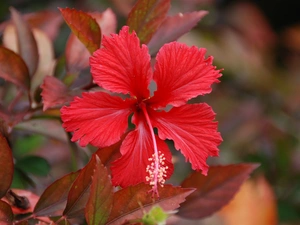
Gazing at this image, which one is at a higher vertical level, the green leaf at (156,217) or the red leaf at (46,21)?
the green leaf at (156,217)

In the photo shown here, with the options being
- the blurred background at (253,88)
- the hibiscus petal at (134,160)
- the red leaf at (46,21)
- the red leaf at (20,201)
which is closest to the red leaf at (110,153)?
the hibiscus petal at (134,160)

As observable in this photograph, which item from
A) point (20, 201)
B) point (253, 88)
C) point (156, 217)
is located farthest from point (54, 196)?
point (253, 88)

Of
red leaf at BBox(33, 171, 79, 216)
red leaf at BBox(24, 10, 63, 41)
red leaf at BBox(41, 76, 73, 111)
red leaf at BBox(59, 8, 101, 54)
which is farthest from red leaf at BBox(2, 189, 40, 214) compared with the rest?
red leaf at BBox(24, 10, 63, 41)

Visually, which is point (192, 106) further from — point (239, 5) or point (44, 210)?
point (239, 5)

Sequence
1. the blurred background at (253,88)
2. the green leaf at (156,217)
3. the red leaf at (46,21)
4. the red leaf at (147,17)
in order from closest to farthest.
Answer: the green leaf at (156,217) → the red leaf at (147,17) → the red leaf at (46,21) → the blurred background at (253,88)

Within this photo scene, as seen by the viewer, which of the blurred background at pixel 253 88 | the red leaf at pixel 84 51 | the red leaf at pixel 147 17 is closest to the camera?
the red leaf at pixel 147 17

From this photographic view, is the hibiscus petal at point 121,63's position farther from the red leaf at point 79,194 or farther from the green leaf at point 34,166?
the green leaf at point 34,166

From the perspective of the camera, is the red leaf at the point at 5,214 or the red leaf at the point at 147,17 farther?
the red leaf at the point at 147,17

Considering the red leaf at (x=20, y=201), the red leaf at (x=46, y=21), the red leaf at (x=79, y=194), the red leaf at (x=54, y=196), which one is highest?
the red leaf at (x=46, y=21)
